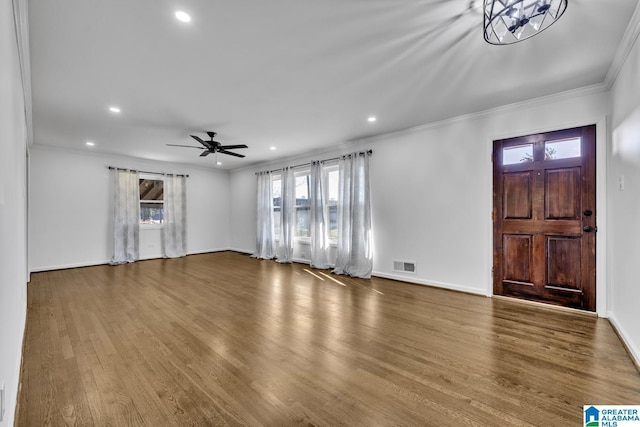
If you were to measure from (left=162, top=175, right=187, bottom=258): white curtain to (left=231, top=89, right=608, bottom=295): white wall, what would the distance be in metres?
5.14

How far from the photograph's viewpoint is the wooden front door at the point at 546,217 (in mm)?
3170

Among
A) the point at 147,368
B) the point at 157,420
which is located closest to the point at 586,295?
the point at 157,420

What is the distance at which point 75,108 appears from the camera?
11.9ft

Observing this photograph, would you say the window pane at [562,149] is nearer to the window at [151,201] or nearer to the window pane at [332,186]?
the window pane at [332,186]

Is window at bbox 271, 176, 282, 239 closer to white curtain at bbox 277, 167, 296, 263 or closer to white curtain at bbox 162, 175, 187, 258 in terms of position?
white curtain at bbox 277, 167, 296, 263

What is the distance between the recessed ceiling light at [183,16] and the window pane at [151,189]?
6.12 m

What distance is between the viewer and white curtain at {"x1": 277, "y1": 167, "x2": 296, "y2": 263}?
21.8 feet

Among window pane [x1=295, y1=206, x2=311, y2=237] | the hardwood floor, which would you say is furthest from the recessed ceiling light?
window pane [x1=295, y1=206, x2=311, y2=237]

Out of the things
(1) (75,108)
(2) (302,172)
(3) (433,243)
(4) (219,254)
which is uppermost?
(1) (75,108)

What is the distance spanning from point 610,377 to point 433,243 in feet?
8.22

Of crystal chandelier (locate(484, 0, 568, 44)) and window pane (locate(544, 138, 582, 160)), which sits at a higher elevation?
crystal chandelier (locate(484, 0, 568, 44))

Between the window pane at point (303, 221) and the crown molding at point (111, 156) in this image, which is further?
the window pane at point (303, 221)

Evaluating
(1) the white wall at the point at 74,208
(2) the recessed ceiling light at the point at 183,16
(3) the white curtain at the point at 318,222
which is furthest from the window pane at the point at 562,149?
(1) the white wall at the point at 74,208

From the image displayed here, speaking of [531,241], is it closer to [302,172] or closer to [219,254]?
[302,172]
